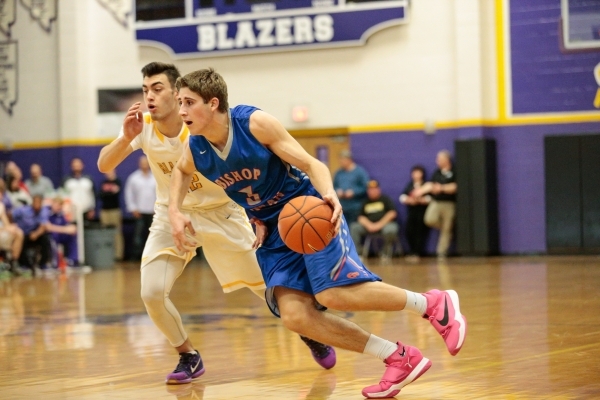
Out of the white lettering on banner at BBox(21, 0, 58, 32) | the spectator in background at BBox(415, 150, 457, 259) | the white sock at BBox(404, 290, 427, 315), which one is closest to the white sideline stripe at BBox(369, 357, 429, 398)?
the white sock at BBox(404, 290, 427, 315)

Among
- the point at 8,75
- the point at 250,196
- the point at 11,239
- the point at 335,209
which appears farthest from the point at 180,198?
the point at 8,75

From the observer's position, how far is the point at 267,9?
17453 mm

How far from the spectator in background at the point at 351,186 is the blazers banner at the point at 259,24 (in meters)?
2.25

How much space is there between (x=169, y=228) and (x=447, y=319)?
5.84ft

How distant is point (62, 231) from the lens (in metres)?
15.7

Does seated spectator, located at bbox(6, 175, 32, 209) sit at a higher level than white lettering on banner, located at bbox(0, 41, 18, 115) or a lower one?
lower

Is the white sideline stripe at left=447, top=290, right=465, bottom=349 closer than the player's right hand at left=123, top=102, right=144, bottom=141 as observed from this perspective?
Yes

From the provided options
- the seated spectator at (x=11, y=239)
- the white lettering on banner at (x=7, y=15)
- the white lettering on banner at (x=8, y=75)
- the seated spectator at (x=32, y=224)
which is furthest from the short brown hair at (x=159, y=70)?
the white lettering on banner at (x=7, y=15)

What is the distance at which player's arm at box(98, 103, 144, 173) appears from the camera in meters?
5.30

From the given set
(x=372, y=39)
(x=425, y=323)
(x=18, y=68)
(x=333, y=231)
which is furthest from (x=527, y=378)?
(x=18, y=68)

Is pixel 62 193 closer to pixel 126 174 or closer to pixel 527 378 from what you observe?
pixel 126 174

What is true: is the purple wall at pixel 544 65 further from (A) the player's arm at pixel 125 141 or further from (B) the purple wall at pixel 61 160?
(A) the player's arm at pixel 125 141

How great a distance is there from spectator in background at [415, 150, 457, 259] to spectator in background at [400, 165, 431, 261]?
0.10 meters

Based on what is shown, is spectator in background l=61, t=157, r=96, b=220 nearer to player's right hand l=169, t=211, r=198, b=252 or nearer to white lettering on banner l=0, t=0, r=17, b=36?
white lettering on banner l=0, t=0, r=17, b=36
